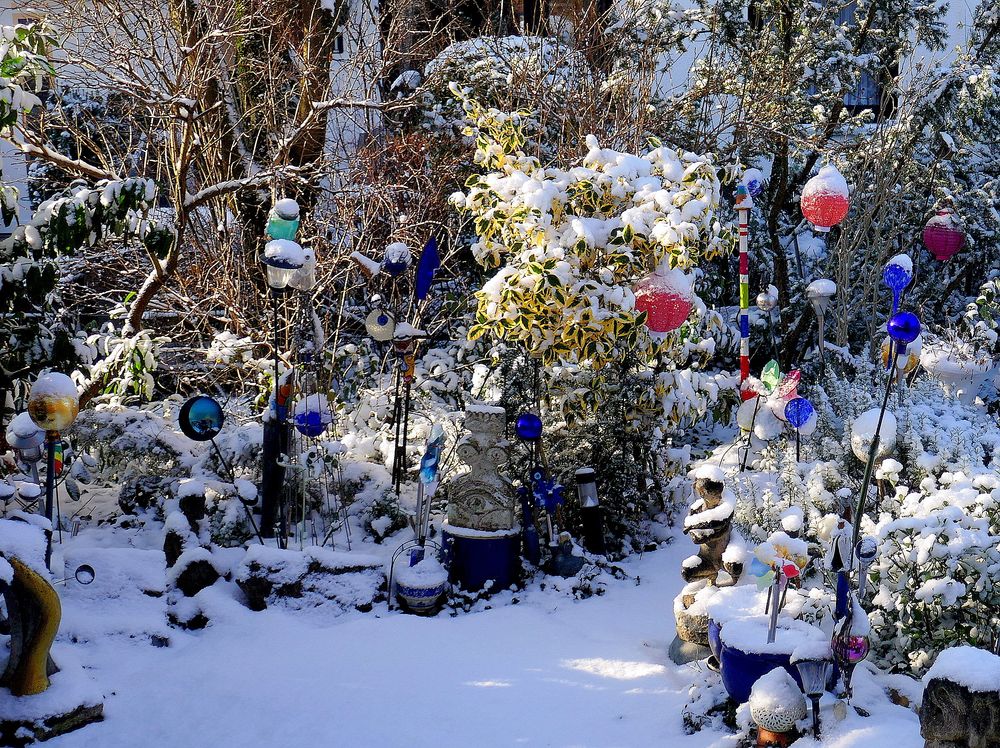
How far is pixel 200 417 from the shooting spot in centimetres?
573

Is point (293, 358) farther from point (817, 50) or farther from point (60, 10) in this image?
point (817, 50)

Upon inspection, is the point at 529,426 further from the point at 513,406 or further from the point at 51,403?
the point at 51,403

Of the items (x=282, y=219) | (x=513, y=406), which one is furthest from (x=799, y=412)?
(x=282, y=219)

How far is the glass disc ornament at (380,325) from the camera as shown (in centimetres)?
637

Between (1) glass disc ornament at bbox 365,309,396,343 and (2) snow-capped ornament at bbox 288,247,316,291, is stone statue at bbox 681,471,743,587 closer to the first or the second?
(1) glass disc ornament at bbox 365,309,396,343

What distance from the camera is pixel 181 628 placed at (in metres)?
5.28

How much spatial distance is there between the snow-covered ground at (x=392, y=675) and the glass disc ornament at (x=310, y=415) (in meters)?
1.02

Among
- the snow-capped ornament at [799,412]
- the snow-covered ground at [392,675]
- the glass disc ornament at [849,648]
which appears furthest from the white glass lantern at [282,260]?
the glass disc ornament at [849,648]

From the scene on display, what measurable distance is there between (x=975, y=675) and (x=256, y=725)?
2.92 metres

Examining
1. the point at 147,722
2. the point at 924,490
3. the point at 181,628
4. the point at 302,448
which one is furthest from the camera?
the point at 302,448

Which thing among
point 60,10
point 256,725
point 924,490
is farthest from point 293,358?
point 60,10

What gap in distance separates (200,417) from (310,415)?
2.05 feet

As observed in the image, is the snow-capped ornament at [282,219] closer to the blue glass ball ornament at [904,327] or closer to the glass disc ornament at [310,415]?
the glass disc ornament at [310,415]

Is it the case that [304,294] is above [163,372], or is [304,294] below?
above
